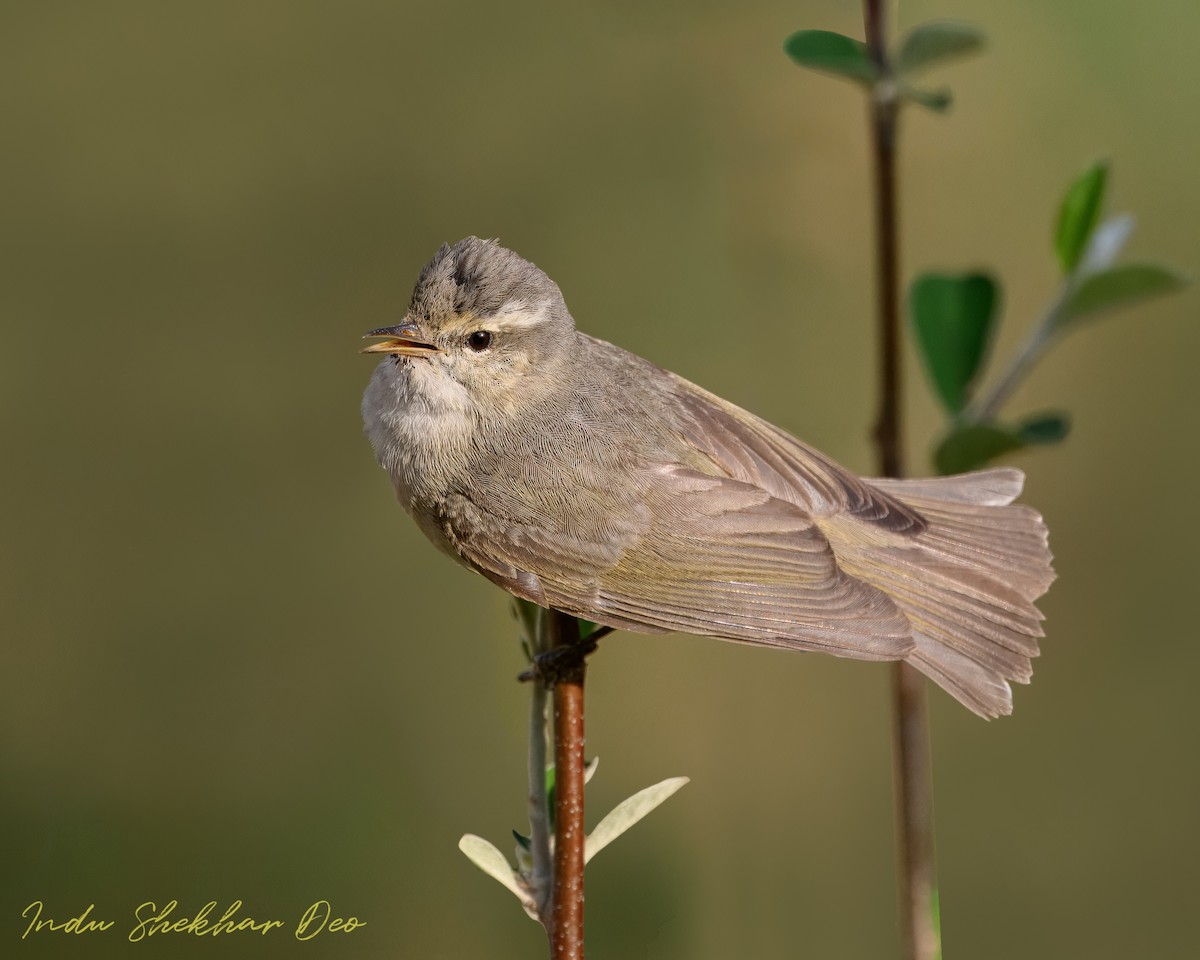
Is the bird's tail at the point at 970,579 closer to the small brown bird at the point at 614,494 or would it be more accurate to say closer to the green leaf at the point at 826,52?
the small brown bird at the point at 614,494

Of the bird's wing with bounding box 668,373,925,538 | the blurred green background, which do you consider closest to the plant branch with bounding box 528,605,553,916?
the bird's wing with bounding box 668,373,925,538

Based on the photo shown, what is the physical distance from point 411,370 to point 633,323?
5.06 ft

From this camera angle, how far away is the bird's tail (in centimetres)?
224

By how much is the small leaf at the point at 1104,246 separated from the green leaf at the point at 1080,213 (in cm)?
2

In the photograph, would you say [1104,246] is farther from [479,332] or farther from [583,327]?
[583,327]

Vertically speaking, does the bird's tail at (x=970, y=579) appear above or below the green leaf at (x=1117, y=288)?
below

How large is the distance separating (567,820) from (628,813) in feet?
0.24

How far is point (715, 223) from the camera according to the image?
378 centimetres

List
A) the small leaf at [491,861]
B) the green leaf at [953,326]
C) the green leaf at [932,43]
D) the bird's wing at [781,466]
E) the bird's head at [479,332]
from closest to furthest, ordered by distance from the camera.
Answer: the small leaf at [491,861]
the green leaf at [932,43]
the green leaf at [953,326]
the bird's head at [479,332]
the bird's wing at [781,466]

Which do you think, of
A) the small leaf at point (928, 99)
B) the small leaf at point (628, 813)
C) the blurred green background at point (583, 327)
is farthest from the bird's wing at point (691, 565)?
the blurred green background at point (583, 327)

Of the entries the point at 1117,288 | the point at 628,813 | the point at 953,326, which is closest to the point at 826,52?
the point at 953,326

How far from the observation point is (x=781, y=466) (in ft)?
7.80

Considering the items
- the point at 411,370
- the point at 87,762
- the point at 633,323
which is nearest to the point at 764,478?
the point at 411,370

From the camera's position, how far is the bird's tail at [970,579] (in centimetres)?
224
